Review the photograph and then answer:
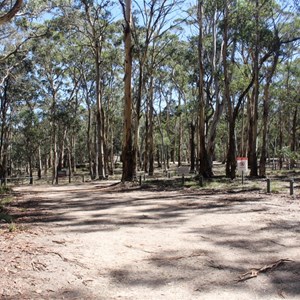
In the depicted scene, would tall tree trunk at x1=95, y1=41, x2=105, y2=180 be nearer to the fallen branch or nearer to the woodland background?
the woodland background

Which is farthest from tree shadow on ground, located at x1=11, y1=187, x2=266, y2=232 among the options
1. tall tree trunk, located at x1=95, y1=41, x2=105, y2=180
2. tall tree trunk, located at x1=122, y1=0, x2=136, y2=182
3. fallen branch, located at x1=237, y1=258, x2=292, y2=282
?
tall tree trunk, located at x1=95, y1=41, x2=105, y2=180

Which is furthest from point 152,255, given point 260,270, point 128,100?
point 128,100

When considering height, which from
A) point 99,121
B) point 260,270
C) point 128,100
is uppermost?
point 128,100

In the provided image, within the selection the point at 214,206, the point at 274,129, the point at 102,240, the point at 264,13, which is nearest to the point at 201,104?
the point at 264,13

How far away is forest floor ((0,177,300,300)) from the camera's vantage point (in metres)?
4.42

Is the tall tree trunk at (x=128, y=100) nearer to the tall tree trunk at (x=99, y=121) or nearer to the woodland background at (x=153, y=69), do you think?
the woodland background at (x=153, y=69)

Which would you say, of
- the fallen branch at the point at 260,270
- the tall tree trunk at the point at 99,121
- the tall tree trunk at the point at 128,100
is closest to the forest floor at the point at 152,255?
the fallen branch at the point at 260,270

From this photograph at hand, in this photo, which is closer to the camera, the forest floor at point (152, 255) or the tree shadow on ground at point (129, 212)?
the forest floor at point (152, 255)

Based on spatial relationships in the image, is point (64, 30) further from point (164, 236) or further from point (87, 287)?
point (87, 287)

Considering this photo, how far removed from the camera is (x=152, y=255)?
5801 mm

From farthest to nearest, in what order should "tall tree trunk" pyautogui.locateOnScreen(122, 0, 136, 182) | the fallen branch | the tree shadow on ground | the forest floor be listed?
"tall tree trunk" pyautogui.locateOnScreen(122, 0, 136, 182), the tree shadow on ground, the fallen branch, the forest floor

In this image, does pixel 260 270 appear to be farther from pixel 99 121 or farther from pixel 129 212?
pixel 99 121

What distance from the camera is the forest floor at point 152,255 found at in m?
4.42

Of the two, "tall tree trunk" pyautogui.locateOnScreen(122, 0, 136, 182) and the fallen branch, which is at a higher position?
"tall tree trunk" pyautogui.locateOnScreen(122, 0, 136, 182)
